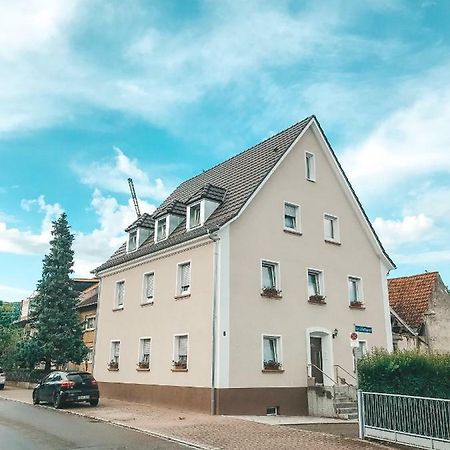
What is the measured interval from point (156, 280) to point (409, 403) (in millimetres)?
13996

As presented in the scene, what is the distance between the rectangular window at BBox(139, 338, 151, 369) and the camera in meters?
23.8

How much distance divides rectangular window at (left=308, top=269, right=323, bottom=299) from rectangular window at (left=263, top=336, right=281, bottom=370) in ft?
10.4

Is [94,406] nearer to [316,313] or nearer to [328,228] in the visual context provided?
[316,313]

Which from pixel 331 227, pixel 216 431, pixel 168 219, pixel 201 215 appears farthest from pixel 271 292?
pixel 216 431

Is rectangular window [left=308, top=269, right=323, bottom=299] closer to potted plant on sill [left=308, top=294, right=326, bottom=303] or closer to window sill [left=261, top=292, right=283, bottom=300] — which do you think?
potted plant on sill [left=308, top=294, right=326, bottom=303]

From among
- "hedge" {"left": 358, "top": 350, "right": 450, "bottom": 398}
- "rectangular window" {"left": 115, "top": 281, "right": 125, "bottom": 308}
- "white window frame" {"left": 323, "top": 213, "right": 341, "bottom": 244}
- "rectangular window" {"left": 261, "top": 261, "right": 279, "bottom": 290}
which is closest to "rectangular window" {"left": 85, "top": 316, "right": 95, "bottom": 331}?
"rectangular window" {"left": 115, "top": 281, "right": 125, "bottom": 308}

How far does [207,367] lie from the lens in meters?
19.9

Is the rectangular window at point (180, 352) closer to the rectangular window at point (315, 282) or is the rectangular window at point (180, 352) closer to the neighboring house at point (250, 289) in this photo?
the neighboring house at point (250, 289)

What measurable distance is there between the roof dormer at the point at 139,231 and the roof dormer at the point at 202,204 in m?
4.66

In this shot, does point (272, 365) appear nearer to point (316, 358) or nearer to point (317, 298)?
point (316, 358)

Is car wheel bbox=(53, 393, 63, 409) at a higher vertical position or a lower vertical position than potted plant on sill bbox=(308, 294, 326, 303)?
lower

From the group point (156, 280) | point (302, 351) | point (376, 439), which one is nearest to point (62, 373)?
point (156, 280)

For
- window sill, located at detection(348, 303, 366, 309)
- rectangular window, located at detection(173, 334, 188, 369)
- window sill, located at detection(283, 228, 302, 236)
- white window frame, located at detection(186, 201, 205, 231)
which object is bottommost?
rectangular window, located at detection(173, 334, 188, 369)

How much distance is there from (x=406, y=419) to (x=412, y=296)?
65.3 ft
